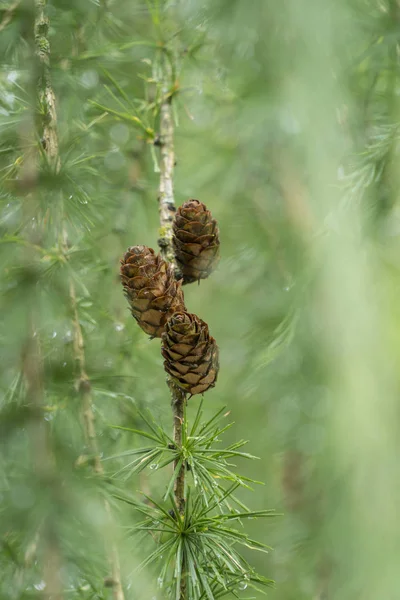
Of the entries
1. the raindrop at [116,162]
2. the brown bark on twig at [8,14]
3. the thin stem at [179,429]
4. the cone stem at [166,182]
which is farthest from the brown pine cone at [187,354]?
the raindrop at [116,162]

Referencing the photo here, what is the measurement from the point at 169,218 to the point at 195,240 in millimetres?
80

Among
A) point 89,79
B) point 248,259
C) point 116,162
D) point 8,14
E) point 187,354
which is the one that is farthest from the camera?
point 248,259

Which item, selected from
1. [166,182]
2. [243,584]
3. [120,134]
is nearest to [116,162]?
[120,134]

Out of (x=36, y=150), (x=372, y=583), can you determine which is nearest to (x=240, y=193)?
(x=36, y=150)

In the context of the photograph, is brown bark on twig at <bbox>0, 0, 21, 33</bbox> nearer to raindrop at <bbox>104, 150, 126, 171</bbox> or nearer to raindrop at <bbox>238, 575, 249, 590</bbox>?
raindrop at <bbox>104, 150, 126, 171</bbox>

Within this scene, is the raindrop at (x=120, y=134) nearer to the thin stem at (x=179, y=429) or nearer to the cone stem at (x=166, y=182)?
the cone stem at (x=166, y=182)

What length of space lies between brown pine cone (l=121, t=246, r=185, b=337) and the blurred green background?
3.3 inches

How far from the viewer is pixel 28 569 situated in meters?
0.55

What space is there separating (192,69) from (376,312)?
0.78 metres

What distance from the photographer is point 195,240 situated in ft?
1.97

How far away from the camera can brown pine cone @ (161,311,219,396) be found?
0.51 m

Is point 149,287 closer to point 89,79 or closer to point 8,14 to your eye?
point 8,14

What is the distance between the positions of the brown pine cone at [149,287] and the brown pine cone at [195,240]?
0.05 metres

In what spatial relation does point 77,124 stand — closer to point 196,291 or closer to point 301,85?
point 301,85
